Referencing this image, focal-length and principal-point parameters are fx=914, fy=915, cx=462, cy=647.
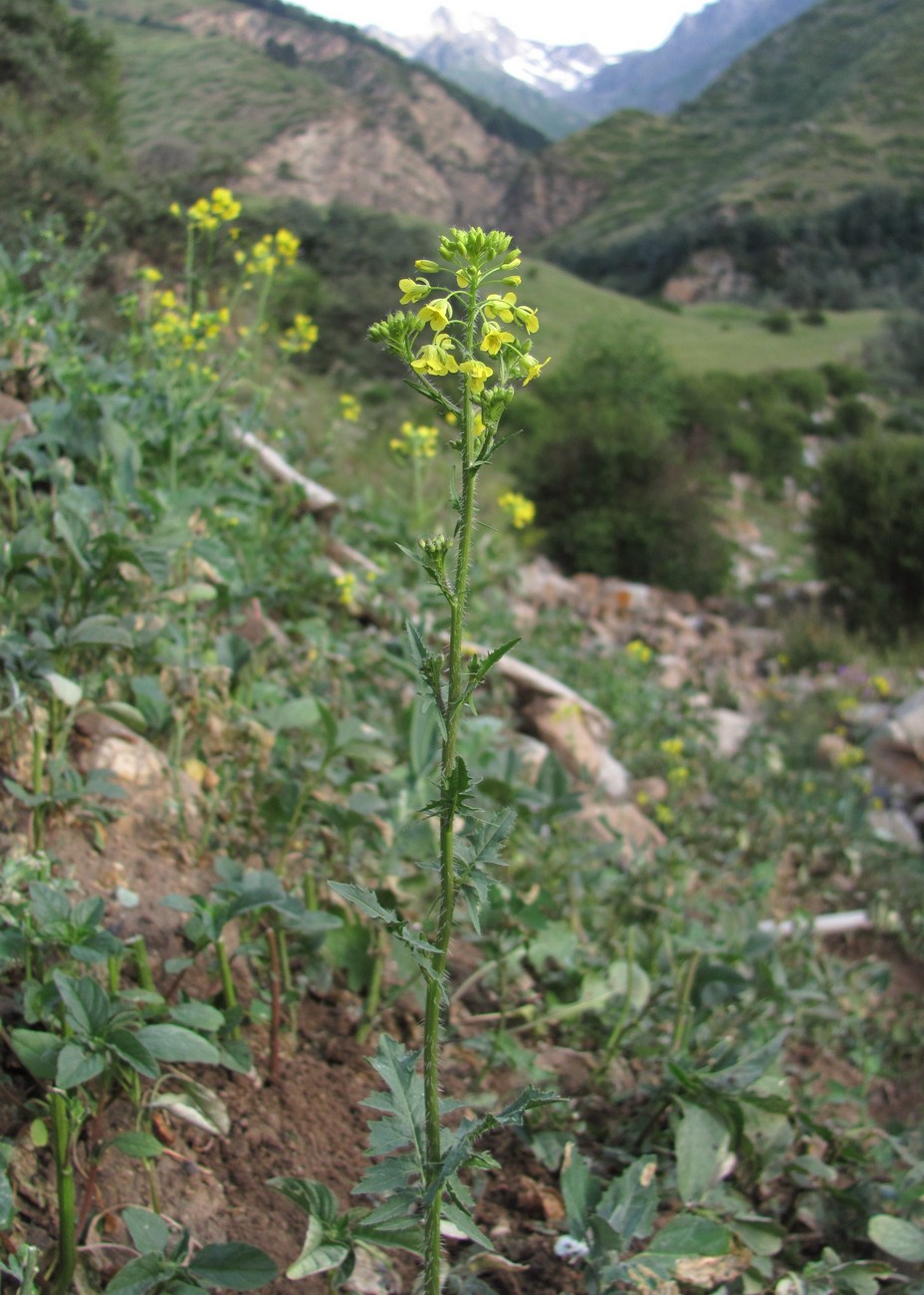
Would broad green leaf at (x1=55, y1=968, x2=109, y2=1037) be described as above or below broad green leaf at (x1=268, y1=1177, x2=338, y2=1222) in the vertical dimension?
above

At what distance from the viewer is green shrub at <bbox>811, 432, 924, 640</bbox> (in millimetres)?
8672

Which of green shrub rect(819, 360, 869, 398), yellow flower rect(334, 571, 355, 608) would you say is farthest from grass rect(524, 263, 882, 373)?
yellow flower rect(334, 571, 355, 608)

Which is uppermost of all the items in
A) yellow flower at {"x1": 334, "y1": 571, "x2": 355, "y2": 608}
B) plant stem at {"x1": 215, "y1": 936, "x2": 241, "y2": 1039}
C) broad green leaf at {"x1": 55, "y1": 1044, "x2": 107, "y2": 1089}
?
broad green leaf at {"x1": 55, "y1": 1044, "x2": 107, "y2": 1089}

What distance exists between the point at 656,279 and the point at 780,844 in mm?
49831

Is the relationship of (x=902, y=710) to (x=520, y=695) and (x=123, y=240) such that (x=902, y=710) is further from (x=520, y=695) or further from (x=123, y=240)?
(x=123, y=240)

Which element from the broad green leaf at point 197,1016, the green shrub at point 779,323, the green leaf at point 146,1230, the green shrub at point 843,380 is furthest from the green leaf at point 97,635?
the green shrub at point 779,323

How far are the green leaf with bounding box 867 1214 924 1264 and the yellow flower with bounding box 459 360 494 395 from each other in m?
1.29

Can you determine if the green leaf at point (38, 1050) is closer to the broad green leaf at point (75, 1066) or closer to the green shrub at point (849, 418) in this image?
the broad green leaf at point (75, 1066)

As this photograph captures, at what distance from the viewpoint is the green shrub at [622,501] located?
29.5 ft

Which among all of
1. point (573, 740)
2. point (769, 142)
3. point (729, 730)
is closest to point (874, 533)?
point (729, 730)

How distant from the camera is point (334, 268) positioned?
14.9m

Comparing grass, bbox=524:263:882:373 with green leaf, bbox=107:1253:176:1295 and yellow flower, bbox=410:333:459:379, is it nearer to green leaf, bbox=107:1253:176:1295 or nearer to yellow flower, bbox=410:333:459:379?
yellow flower, bbox=410:333:459:379

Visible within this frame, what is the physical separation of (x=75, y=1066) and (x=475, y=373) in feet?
2.95

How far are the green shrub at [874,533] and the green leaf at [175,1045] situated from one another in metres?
8.32
